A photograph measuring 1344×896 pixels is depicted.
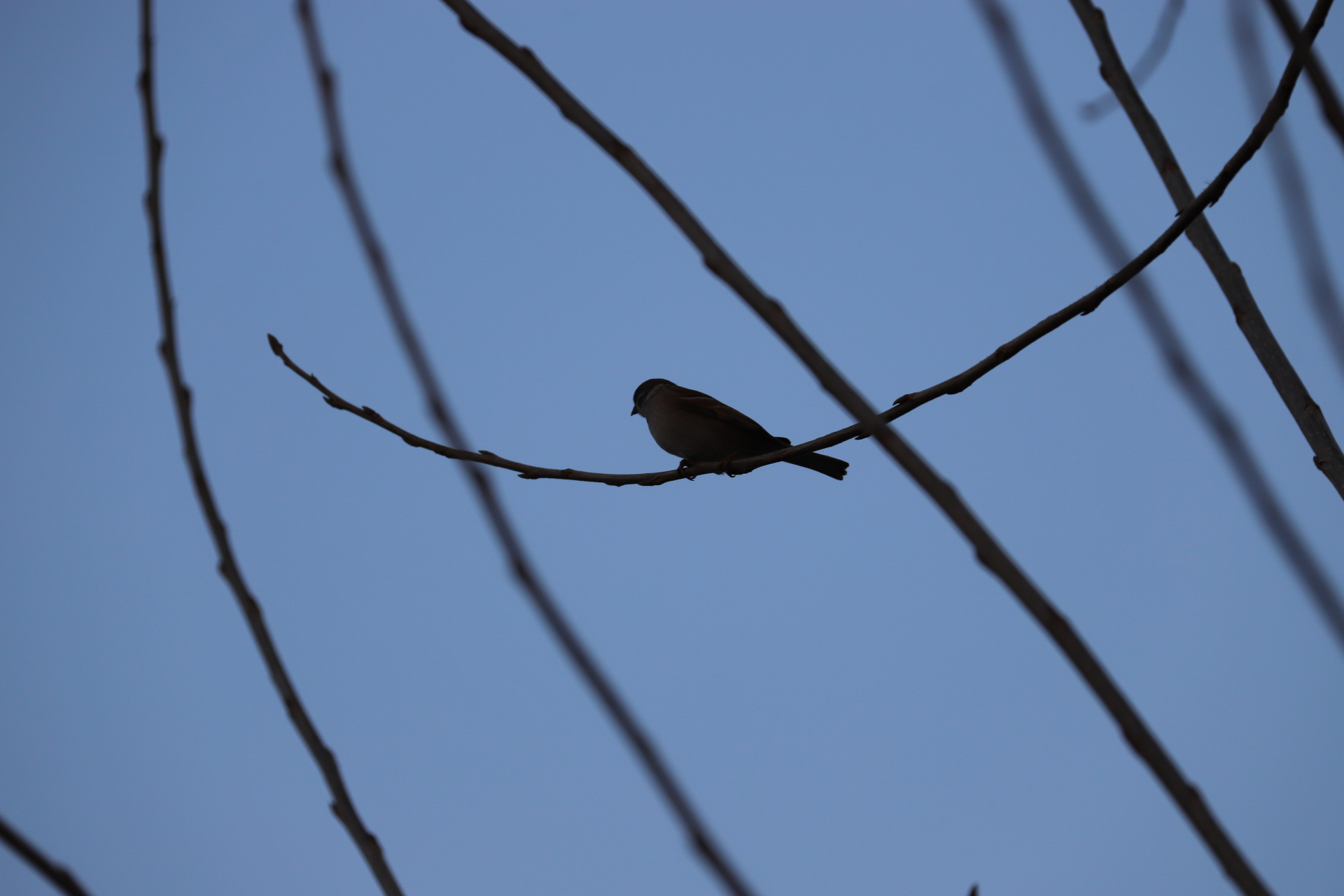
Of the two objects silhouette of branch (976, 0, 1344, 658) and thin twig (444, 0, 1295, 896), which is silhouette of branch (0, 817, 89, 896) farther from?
silhouette of branch (976, 0, 1344, 658)

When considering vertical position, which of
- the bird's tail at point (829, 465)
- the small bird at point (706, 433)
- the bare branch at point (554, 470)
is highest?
the small bird at point (706, 433)

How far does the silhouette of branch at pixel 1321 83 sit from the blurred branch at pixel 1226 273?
3.37 ft

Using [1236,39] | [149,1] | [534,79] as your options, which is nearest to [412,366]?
[534,79]

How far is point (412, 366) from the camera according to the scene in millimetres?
1639

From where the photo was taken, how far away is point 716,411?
7.14 meters

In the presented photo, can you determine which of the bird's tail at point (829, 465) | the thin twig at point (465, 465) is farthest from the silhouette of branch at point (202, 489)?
the bird's tail at point (829, 465)

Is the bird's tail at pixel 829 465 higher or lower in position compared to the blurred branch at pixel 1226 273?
higher

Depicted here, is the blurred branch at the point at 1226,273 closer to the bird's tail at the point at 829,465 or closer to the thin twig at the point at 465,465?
the thin twig at the point at 465,465

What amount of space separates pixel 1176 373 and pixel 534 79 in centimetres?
143

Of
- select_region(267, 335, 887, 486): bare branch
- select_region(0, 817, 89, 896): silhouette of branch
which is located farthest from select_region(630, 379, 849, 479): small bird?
select_region(0, 817, 89, 896): silhouette of branch

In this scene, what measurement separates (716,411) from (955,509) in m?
6.13

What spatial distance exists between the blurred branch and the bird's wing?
4509 millimetres

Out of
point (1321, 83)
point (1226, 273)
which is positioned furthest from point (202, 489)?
point (1226, 273)

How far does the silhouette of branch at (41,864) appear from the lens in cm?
103
